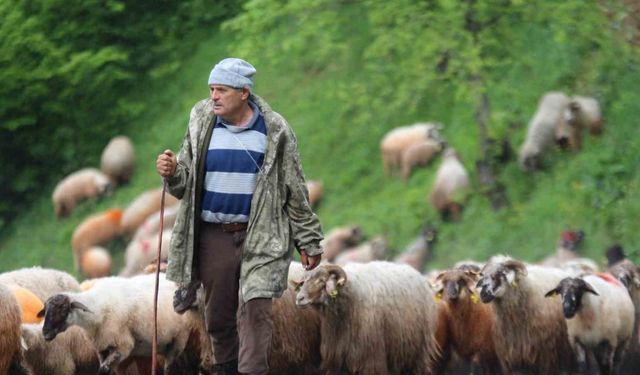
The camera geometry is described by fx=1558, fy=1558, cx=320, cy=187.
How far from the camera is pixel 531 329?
52.0ft

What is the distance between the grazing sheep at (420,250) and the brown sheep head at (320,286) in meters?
10.8

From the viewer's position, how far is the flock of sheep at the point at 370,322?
13.2m

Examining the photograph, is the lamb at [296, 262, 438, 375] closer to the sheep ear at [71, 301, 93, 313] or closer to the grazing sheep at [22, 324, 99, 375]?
the sheep ear at [71, 301, 93, 313]

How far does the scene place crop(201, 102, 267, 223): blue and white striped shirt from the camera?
373 inches

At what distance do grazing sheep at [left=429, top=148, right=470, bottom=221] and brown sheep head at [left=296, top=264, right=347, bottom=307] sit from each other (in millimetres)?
12155

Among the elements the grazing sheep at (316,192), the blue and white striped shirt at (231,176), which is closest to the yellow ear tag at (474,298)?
the blue and white striped shirt at (231,176)

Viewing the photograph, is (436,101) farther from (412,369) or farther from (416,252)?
(412,369)

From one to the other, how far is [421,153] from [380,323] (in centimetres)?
1329

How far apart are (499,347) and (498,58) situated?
39.2ft

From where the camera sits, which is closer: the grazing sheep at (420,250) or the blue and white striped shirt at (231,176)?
the blue and white striped shirt at (231,176)

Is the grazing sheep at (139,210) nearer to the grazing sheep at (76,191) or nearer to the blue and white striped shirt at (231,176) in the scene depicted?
the grazing sheep at (76,191)

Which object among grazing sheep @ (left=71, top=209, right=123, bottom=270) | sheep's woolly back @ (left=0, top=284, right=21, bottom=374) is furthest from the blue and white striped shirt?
grazing sheep @ (left=71, top=209, right=123, bottom=270)

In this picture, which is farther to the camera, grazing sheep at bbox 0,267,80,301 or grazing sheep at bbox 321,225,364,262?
grazing sheep at bbox 321,225,364,262

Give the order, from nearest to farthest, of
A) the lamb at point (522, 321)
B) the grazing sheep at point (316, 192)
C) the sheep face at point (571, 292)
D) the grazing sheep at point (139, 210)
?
the sheep face at point (571, 292)
the lamb at point (522, 321)
the grazing sheep at point (316, 192)
the grazing sheep at point (139, 210)
